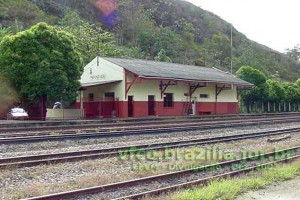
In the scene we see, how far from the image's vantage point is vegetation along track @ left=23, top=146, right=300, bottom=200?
6.76 metres

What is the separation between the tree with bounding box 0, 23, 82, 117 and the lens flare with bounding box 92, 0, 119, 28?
216 ft

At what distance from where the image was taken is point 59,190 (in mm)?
7160

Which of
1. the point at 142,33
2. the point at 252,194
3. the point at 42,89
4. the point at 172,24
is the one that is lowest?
the point at 252,194

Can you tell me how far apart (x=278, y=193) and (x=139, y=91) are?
26670 mm

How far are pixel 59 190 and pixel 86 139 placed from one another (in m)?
8.16

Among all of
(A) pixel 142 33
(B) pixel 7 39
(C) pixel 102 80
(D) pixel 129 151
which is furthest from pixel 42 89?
(A) pixel 142 33

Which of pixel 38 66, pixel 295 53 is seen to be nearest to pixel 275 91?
pixel 38 66

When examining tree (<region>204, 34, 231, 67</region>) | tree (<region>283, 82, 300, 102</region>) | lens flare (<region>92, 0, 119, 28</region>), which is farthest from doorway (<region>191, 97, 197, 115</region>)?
lens flare (<region>92, 0, 119, 28</region>)

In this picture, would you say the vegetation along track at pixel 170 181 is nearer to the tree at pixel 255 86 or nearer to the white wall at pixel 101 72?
the white wall at pixel 101 72

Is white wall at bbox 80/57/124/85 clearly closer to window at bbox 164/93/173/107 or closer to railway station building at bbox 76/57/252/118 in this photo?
railway station building at bbox 76/57/252/118

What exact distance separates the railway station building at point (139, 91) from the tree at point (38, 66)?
5.07 metres

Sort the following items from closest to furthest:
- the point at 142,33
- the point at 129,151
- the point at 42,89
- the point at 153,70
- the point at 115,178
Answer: the point at 115,178 → the point at 129,151 → the point at 42,89 → the point at 153,70 → the point at 142,33

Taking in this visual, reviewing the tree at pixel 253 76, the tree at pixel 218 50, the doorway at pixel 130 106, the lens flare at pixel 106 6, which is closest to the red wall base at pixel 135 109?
the doorway at pixel 130 106

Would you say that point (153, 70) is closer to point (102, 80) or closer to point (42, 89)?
point (102, 80)
